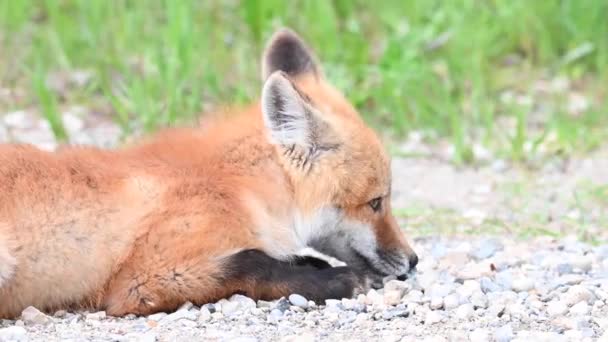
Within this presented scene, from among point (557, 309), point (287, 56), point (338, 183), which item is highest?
point (287, 56)

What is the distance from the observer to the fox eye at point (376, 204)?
599 cm

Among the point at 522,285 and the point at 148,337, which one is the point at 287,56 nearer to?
the point at 522,285

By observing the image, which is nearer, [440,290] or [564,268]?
[440,290]

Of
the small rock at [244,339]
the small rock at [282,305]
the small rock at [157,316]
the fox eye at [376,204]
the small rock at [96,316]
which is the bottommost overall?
the small rock at [244,339]

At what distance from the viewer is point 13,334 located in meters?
4.90

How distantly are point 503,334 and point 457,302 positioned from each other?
55 cm

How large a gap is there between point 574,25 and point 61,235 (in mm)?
6525

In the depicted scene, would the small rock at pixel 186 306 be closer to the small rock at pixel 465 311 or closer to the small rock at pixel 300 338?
the small rock at pixel 300 338

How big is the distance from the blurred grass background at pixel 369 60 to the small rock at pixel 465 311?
3.55 meters

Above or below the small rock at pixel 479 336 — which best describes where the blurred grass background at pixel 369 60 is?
above

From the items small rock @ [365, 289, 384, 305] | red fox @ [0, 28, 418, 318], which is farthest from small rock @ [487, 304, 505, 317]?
red fox @ [0, 28, 418, 318]

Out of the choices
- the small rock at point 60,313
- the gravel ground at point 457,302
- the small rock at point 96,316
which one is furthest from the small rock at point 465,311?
the small rock at point 60,313

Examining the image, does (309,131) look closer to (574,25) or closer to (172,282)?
(172,282)

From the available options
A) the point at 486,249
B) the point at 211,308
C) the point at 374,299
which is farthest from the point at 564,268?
the point at 211,308
